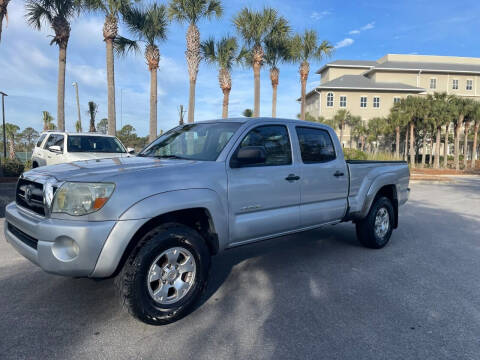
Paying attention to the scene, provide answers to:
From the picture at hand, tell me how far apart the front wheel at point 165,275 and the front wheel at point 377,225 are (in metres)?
3.06

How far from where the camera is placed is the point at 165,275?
3113 millimetres

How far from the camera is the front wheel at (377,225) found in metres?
5.40

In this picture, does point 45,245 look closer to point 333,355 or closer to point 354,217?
point 333,355

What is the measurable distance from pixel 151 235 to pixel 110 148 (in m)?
Result: 8.26

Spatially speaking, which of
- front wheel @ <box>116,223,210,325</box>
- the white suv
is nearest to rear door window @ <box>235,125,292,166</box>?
front wheel @ <box>116,223,210,325</box>

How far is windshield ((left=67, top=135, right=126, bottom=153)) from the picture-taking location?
10031 millimetres

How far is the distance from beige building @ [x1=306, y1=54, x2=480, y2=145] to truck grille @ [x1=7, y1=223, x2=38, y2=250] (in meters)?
45.1

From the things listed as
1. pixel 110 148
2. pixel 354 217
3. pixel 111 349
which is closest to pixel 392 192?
pixel 354 217

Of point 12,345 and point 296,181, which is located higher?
point 296,181

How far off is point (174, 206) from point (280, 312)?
1431mm

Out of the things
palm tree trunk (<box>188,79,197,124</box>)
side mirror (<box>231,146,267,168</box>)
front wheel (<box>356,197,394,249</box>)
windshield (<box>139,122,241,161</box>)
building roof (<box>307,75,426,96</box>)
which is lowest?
front wheel (<box>356,197,394,249</box>)

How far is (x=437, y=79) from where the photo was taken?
4869 cm

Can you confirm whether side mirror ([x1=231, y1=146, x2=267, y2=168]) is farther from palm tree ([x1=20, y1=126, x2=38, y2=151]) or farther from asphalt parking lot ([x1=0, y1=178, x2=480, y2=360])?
palm tree ([x1=20, y1=126, x2=38, y2=151])

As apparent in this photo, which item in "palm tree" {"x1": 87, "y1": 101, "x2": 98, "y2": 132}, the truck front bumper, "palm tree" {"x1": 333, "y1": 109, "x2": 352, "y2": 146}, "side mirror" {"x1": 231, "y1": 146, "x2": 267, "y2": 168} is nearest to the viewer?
the truck front bumper
